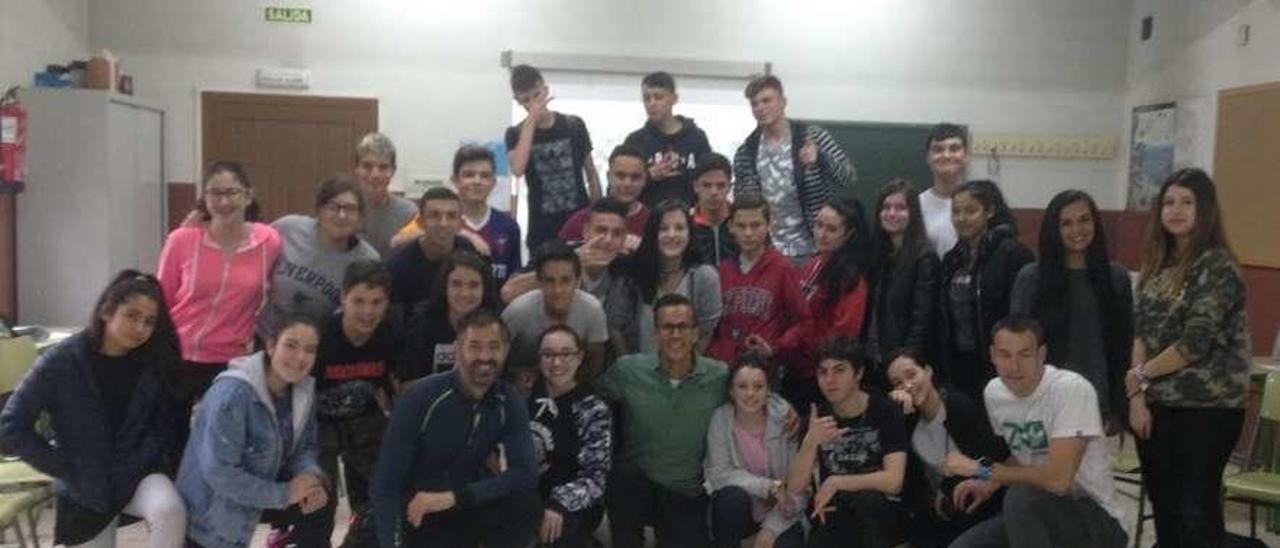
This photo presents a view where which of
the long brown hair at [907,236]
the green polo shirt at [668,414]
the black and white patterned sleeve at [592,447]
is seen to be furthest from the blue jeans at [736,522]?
the long brown hair at [907,236]

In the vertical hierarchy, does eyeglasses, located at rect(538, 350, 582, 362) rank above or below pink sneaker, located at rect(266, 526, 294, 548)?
above

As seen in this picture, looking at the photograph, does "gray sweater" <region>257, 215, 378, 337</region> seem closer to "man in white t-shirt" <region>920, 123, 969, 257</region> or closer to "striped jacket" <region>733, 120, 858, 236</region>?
"striped jacket" <region>733, 120, 858, 236</region>

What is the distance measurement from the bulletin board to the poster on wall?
65cm

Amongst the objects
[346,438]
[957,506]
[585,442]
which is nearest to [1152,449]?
[957,506]

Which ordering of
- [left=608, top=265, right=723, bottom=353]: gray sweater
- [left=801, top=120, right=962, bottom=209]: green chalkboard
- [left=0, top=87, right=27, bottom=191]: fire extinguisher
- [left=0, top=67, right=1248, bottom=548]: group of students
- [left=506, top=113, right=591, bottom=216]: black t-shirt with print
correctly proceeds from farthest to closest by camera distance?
[left=801, top=120, right=962, bottom=209]: green chalkboard
[left=0, top=87, right=27, bottom=191]: fire extinguisher
[left=506, top=113, right=591, bottom=216]: black t-shirt with print
[left=608, top=265, right=723, bottom=353]: gray sweater
[left=0, top=67, right=1248, bottom=548]: group of students

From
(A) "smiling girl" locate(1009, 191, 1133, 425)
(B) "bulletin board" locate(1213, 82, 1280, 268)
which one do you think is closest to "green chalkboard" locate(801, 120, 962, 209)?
(B) "bulletin board" locate(1213, 82, 1280, 268)

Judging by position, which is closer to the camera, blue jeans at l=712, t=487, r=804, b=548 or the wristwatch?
the wristwatch

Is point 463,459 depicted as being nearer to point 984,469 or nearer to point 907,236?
point 984,469

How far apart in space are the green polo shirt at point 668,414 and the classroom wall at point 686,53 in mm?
3967

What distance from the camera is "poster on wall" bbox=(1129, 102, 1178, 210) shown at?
283 inches

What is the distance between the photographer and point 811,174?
4.51 meters

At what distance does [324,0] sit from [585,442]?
4717 mm

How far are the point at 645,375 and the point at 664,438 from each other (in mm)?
232

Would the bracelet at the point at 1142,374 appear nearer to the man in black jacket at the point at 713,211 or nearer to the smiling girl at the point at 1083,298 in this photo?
the smiling girl at the point at 1083,298
